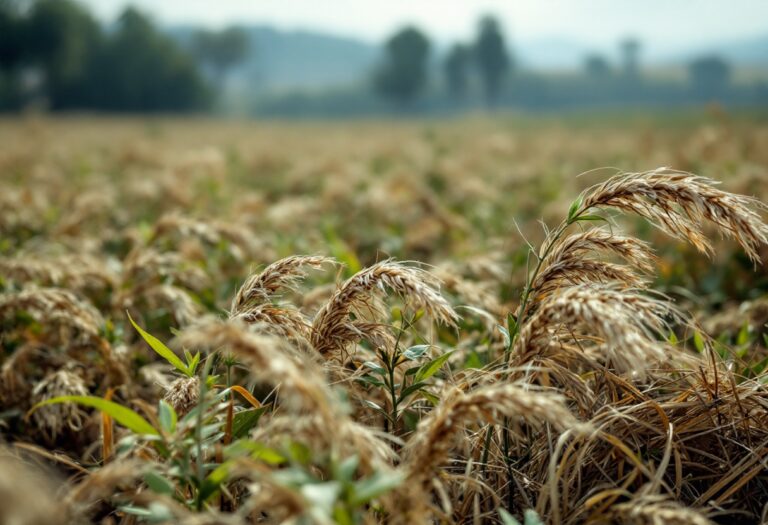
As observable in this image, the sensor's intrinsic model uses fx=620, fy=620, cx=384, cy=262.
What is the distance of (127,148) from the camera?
11469 millimetres

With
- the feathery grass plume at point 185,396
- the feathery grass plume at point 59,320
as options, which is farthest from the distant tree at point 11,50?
the feathery grass plume at point 185,396

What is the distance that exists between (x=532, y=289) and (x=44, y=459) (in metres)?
2.01

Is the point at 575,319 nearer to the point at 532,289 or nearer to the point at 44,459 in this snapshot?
the point at 532,289

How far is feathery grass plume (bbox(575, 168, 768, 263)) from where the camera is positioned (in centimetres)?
143

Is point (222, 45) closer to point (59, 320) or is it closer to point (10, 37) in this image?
point (10, 37)

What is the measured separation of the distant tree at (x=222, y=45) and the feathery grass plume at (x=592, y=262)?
136 metres

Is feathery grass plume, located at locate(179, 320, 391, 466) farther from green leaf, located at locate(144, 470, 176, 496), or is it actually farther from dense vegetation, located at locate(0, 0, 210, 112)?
dense vegetation, located at locate(0, 0, 210, 112)

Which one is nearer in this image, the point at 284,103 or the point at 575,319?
the point at 575,319

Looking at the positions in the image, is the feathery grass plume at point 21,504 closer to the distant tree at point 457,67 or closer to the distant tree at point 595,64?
the distant tree at point 457,67

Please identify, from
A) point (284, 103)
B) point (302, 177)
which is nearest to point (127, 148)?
point (302, 177)

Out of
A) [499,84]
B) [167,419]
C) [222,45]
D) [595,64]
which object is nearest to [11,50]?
[167,419]

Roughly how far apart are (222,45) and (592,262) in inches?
5386

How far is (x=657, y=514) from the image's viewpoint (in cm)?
127

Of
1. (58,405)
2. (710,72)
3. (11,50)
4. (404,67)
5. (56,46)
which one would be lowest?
(58,405)
